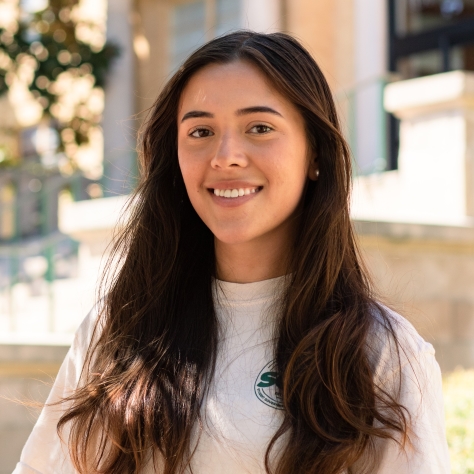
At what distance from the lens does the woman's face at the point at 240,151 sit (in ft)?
6.88

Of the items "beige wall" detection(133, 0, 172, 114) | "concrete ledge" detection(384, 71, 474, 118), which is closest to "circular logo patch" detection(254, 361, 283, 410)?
"concrete ledge" detection(384, 71, 474, 118)

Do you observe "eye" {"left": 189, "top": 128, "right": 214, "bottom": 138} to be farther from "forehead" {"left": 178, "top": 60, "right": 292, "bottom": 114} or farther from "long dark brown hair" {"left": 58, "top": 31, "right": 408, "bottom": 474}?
"long dark brown hair" {"left": 58, "top": 31, "right": 408, "bottom": 474}

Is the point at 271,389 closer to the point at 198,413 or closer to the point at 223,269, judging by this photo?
the point at 198,413

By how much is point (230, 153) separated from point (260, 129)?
0.32 feet

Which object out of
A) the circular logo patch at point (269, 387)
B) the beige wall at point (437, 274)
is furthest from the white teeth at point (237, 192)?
the beige wall at point (437, 274)

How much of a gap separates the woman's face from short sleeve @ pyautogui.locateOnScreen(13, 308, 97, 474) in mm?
496

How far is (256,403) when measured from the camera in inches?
79.6

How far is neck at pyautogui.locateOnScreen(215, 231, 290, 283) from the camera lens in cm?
226

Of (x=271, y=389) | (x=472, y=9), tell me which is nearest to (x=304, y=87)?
(x=271, y=389)

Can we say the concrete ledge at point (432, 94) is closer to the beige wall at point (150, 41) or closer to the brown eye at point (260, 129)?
the brown eye at point (260, 129)

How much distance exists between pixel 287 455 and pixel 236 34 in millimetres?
1013

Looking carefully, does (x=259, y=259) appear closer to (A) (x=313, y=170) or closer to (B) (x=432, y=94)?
(A) (x=313, y=170)

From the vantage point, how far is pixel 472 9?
873 cm

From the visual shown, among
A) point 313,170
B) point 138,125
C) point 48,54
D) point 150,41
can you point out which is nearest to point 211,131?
point 313,170
